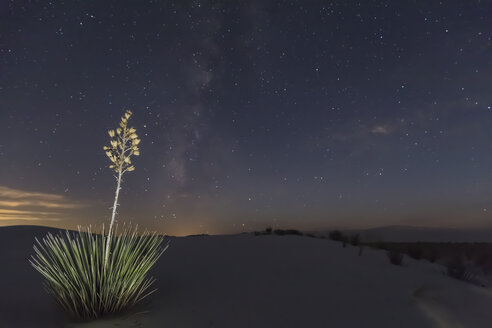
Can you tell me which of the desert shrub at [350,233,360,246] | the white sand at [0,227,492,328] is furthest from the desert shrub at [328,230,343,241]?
the white sand at [0,227,492,328]

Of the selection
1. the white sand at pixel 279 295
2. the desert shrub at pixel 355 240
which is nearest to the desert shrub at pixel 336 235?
the desert shrub at pixel 355 240

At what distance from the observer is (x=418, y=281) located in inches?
259

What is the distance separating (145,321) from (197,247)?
16.9 feet

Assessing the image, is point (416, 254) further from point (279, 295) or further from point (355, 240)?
point (279, 295)

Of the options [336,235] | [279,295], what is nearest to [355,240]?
[336,235]

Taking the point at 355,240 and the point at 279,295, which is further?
the point at 355,240

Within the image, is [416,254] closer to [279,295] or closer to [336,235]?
[336,235]

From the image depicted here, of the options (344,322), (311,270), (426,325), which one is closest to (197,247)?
(311,270)

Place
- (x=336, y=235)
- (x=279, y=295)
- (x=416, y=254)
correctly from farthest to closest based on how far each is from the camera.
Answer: (x=336, y=235), (x=416, y=254), (x=279, y=295)

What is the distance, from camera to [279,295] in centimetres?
537

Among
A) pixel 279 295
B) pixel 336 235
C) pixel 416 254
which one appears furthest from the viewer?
pixel 336 235

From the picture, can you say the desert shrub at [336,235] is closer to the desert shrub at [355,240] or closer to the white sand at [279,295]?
the desert shrub at [355,240]

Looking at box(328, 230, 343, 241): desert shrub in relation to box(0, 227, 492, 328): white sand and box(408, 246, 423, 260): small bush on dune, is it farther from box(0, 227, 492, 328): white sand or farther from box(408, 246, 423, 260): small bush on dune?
box(0, 227, 492, 328): white sand

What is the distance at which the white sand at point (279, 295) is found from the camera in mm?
4535
